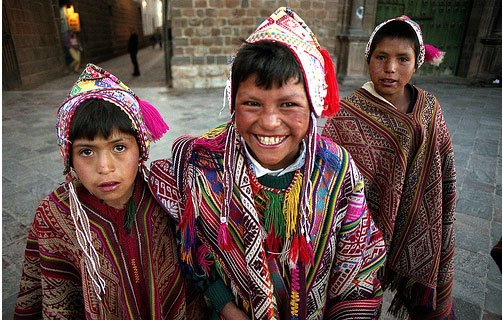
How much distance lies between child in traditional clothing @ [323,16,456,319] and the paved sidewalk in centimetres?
44

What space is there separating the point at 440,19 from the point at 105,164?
12.7 meters

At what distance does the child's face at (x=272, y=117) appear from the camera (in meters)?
1.12

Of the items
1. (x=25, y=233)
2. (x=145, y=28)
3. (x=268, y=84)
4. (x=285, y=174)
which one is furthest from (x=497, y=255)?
(x=145, y=28)

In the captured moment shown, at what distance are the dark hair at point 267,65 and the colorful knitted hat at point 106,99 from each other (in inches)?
19.0

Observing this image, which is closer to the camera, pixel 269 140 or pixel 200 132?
pixel 269 140

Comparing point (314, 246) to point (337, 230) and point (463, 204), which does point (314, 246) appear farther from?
point (463, 204)

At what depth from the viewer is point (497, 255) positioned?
4.46ft

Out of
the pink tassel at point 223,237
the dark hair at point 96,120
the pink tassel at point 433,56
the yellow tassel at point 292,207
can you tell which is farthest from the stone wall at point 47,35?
the yellow tassel at point 292,207

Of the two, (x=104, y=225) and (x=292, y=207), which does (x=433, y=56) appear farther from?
(x=104, y=225)

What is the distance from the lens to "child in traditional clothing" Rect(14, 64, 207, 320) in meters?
1.28

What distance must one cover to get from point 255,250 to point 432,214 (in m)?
1.35

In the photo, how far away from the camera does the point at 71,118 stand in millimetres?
1266

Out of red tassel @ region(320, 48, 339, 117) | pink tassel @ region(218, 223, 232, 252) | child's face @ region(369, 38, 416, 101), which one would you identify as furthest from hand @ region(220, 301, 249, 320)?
child's face @ region(369, 38, 416, 101)

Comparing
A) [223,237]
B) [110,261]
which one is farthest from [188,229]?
[110,261]
